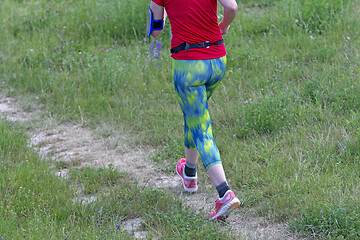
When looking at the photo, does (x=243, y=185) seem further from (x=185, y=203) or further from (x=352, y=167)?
(x=352, y=167)

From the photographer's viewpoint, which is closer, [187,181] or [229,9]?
[229,9]

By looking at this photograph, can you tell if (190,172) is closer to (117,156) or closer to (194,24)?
(117,156)

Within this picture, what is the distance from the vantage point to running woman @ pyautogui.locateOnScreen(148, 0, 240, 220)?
3.53 m

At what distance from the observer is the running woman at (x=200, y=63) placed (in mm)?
3531

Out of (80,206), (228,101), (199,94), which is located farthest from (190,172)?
(228,101)

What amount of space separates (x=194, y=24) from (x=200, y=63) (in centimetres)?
31

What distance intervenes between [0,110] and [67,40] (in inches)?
76.3

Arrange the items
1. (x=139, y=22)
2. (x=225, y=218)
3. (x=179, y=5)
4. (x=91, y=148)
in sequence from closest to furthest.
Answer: (x=179, y=5) → (x=225, y=218) → (x=91, y=148) → (x=139, y=22)

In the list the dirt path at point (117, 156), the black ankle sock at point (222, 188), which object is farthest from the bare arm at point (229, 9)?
the dirt path at point (117, 156)

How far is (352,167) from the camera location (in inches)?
161

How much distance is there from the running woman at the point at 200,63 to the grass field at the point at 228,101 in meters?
0.44

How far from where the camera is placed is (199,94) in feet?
12.0

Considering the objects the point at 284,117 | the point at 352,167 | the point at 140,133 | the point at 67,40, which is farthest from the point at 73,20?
the point at 352,167

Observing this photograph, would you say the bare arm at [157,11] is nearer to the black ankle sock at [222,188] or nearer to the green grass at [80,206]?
the black ankle sock at [222,188]
